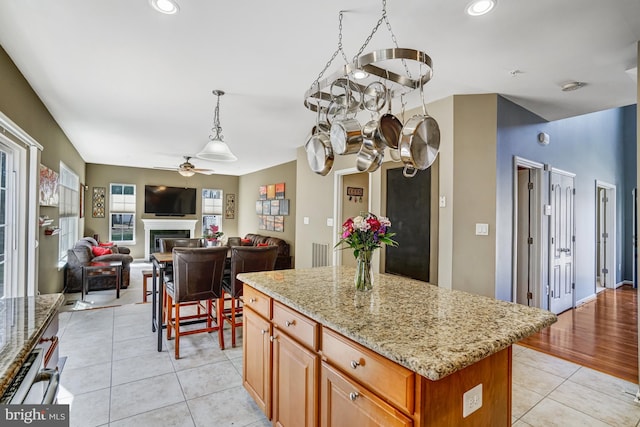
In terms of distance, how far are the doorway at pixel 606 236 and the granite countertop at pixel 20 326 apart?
7.93 meters

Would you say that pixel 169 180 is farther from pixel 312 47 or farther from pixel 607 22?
pixel 607 22

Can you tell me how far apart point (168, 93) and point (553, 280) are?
17.4 feet

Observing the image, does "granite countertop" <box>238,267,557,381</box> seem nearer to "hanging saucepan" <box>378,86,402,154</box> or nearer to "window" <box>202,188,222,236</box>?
"hanging saucepan" <box>378,86,402,154</box>

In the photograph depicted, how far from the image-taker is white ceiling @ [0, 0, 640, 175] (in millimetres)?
2059

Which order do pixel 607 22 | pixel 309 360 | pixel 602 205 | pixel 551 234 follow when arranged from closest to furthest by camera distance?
pixel 309 360, pixel 607 22, pixel 551 234, pixel 602 205

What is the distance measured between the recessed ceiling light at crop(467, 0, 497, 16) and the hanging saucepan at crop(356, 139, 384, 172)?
1051 mm

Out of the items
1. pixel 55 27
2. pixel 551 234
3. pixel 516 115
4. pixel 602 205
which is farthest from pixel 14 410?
pixel 602 205

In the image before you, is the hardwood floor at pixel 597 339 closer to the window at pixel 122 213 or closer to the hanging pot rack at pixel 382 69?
the hanging pot rack at pixel 382 69

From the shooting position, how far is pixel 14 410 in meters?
0.85

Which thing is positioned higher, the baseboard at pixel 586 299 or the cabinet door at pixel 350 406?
the cabinet door at pixel 350 406

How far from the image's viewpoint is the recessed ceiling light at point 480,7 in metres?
1.94

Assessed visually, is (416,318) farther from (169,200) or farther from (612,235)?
(169,200)

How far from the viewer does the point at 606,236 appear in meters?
6.11

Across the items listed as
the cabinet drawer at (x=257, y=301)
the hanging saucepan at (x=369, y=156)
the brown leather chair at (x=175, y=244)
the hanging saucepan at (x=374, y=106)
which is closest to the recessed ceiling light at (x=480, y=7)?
the hanging saucepan at (x=374, y=106)
